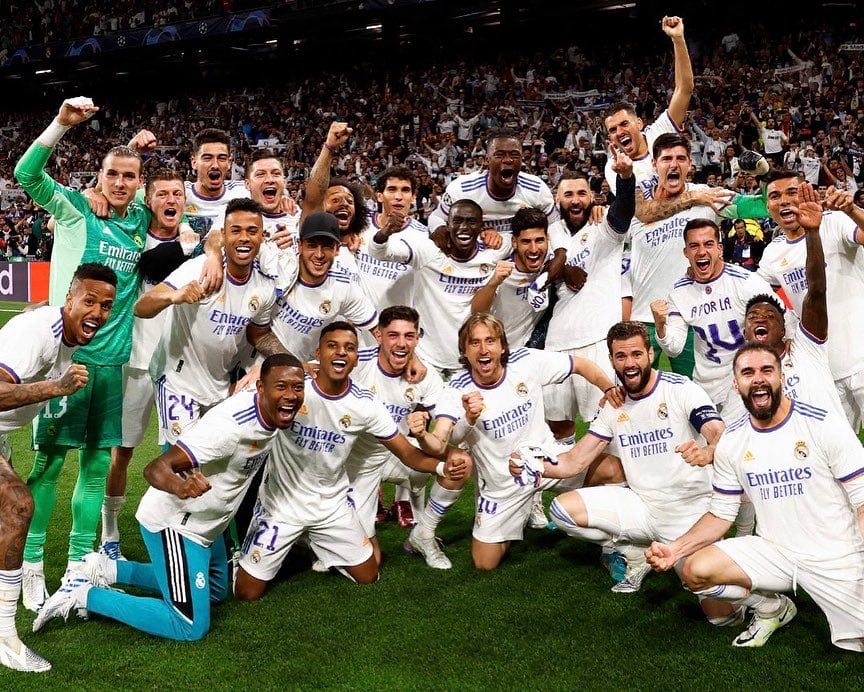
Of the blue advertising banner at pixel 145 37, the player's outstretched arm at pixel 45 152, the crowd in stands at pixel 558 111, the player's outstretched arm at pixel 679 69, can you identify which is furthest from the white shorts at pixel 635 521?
the blue advertising banner at pixel 145 37

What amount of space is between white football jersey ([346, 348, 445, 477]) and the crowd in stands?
30.4ft

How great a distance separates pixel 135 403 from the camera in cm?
580

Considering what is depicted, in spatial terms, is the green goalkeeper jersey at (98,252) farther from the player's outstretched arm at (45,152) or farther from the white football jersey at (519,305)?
the white football jersey at (519,305)

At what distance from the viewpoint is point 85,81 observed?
1538 inches

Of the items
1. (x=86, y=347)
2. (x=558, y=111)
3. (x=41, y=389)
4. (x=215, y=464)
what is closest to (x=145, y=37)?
(x=558, y=111)

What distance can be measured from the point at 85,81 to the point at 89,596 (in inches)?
1531

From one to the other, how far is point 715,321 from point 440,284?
1971 millimetres

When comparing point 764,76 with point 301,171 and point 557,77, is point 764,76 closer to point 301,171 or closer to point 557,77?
point 557,77

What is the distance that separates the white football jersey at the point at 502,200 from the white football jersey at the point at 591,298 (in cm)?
40

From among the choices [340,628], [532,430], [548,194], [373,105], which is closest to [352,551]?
[340,628]

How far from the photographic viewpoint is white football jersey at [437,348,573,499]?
19.2ft

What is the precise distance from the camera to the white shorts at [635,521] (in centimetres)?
521

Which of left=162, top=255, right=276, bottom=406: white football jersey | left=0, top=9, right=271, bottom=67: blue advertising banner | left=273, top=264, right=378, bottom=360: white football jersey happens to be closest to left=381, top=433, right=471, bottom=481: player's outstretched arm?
left=273, top=264, right=378, bottom=360: white football jersey

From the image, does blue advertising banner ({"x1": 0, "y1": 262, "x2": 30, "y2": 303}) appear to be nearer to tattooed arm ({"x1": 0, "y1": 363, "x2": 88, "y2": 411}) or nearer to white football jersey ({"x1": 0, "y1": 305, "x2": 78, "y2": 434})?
white football jersey ({"x1": 0, "y1": 305, "x2": 78, "y2": 434})
